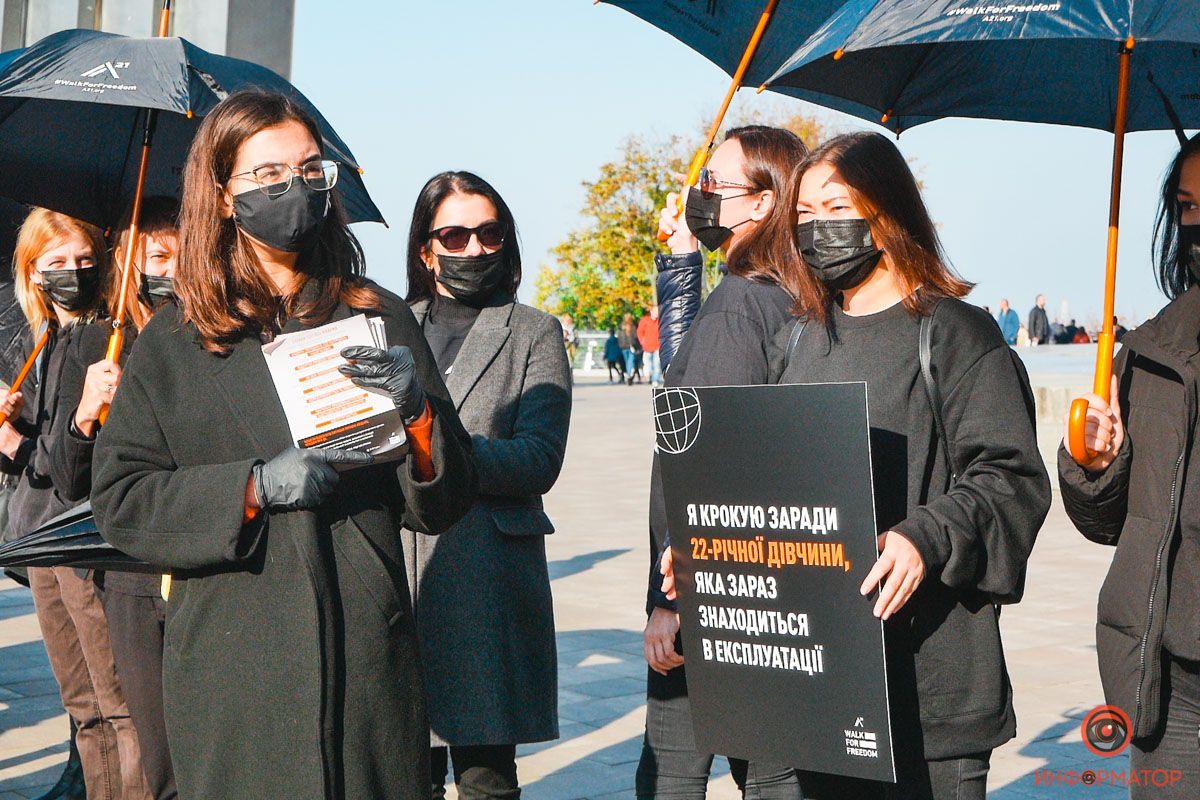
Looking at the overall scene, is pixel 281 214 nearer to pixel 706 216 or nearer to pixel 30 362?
pixel 706 216

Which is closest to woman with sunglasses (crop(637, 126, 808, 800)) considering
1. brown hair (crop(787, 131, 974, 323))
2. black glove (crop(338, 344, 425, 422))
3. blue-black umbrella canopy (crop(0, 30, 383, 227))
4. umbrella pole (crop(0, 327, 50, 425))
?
brown hair (crop(787, 131, 974, 323))

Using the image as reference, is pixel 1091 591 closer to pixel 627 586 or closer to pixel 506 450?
pixel 627 586

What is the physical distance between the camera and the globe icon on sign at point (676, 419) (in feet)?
10.1

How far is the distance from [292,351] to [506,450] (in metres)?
1.36

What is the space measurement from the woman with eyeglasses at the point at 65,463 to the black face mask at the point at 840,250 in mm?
2348

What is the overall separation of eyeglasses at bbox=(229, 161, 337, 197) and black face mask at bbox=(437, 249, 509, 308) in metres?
1.31

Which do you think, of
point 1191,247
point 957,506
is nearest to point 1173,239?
point 1191,247

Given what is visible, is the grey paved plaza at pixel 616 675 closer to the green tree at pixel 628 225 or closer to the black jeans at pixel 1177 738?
the black jeans at pixel 1177 738

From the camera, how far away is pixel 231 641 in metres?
2.68

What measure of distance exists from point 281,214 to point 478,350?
1397 millimetres

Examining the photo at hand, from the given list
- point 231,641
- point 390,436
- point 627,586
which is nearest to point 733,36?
point 390,436

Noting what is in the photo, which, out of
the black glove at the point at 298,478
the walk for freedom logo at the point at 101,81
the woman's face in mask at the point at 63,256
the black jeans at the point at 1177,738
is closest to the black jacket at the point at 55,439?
the woman's face in mask at the point at 63,256

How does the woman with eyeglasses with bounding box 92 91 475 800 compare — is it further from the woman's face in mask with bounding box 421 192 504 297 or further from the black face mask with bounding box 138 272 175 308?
the black face mask with bounding box 138 272 175 308

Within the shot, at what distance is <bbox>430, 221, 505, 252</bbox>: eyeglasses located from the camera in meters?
4.18
